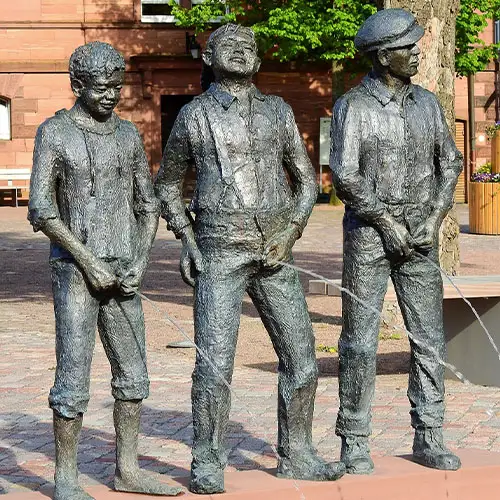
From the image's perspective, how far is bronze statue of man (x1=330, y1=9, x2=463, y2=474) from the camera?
282 inches

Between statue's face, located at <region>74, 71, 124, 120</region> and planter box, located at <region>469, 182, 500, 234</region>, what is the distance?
759 inches

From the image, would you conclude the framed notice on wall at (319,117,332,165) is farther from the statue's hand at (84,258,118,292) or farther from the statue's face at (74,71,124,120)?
the statue's hand at (84,258,118,292)

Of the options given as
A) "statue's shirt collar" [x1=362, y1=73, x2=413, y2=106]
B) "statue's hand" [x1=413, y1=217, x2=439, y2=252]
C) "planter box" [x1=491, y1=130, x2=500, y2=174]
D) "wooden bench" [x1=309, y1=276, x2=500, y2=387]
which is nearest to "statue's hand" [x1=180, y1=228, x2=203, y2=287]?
"statue's hand" [x1=413, y1=217, x2=439, y2=252]

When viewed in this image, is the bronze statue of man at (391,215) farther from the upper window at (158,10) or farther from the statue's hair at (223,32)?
the upper window at (158,10)

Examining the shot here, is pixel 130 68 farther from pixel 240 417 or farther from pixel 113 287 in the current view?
pixel 113 287

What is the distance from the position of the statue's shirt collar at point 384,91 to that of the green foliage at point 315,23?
78.0ft

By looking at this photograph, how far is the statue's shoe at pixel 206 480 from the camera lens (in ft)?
22.1

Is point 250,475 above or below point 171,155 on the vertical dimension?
below

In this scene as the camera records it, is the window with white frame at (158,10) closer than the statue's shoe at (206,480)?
No

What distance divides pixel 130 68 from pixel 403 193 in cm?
2920

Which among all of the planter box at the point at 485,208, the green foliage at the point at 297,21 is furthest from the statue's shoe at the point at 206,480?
the green foliage at the point at 297,21

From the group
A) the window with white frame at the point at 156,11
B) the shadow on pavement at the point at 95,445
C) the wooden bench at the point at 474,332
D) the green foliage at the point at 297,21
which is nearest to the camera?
the shadow on pavement at the point at 95,445

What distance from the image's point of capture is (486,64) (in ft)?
114

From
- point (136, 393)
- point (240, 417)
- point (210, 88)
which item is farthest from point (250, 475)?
point (240, 417)
